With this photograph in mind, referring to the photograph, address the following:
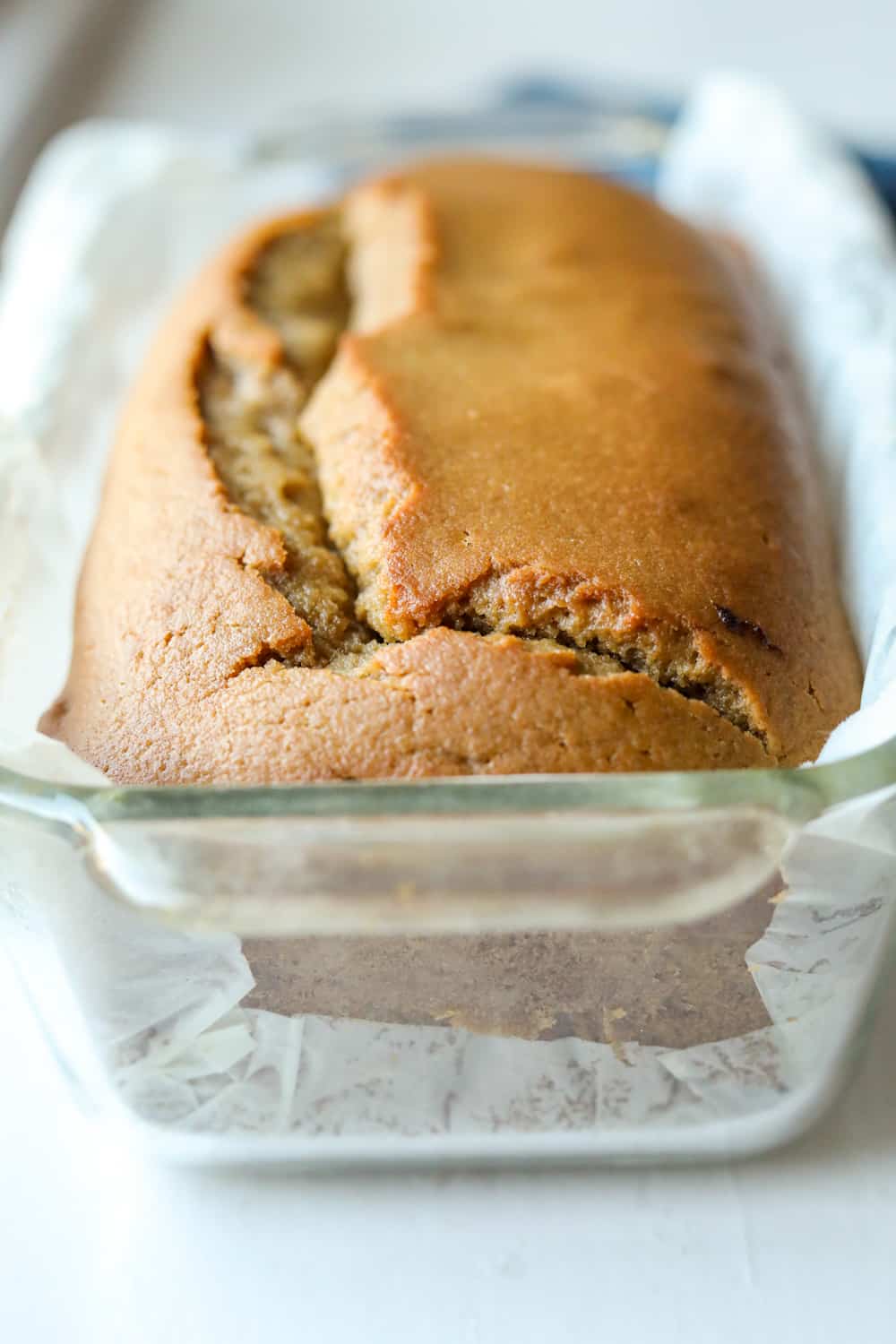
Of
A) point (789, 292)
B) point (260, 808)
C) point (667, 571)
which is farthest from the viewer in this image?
point (789, 292)

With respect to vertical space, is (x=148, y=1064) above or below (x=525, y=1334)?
above

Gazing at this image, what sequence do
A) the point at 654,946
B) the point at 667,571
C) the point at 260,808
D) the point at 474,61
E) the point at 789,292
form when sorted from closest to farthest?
the point at 260,808, the point at 654,946, the point at 667,571, the point at 789,292, the point at 474,61

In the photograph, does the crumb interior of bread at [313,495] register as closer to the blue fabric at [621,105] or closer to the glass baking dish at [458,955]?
the glass baking dish at [458,955]

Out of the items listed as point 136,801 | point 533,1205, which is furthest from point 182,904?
point 533,1205

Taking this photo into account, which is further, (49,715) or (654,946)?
(49,715)

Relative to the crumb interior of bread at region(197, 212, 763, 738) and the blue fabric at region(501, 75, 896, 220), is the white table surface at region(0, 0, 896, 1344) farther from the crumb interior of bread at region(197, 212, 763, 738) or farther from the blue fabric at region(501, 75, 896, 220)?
the blue fabric at region(501, 75, 896, 220)

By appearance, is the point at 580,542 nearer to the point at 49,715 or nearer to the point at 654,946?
the point at 654,946

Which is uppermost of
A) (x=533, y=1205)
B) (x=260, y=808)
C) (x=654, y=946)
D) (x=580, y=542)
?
(x=260, y=808)

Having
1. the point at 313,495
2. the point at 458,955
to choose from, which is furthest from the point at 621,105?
the point at 458,955

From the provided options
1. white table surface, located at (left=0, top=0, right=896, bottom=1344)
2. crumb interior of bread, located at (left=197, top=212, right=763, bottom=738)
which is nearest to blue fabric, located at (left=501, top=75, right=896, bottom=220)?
crumb interior of bread, located at (left=197, top=212, right=763, bottom=738)
